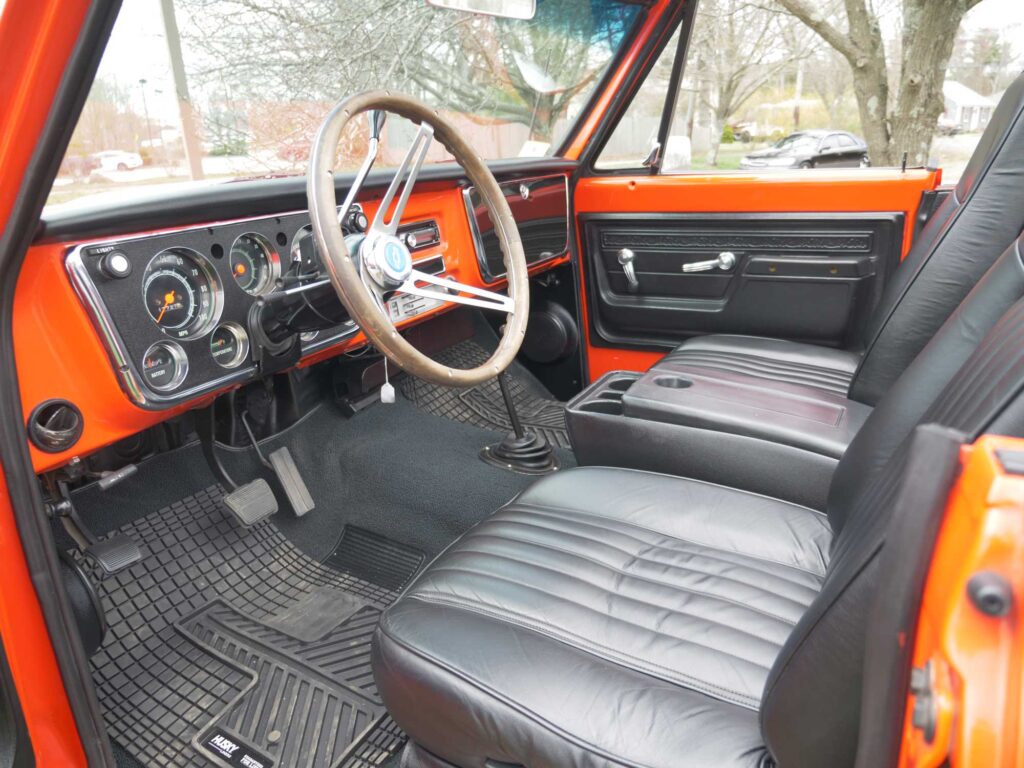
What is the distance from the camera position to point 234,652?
1.57 metres

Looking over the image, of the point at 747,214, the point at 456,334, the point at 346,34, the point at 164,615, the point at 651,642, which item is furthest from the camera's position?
the point at 456,334

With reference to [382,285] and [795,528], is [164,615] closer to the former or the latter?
[382,285]

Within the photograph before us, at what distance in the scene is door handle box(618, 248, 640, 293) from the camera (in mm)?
2510

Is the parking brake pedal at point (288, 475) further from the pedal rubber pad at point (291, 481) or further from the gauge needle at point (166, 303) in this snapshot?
the gauge needle at point (166, 303)

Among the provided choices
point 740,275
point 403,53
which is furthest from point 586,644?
point 740,275

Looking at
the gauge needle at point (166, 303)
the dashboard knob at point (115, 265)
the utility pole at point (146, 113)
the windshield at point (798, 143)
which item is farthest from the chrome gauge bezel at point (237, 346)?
the windshield at point (798, 143)

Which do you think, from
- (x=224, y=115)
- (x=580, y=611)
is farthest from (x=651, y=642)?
(x=224, y=115)

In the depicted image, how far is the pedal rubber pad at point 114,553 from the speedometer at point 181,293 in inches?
20.2

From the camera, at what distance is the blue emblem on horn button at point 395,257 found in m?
1.24

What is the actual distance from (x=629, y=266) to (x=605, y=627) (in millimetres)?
1679

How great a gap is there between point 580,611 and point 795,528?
427 millimetres

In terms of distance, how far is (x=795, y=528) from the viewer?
1.24m

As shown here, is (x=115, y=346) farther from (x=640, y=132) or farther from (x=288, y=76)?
(x=640, y=132)

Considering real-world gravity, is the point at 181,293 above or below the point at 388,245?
below
